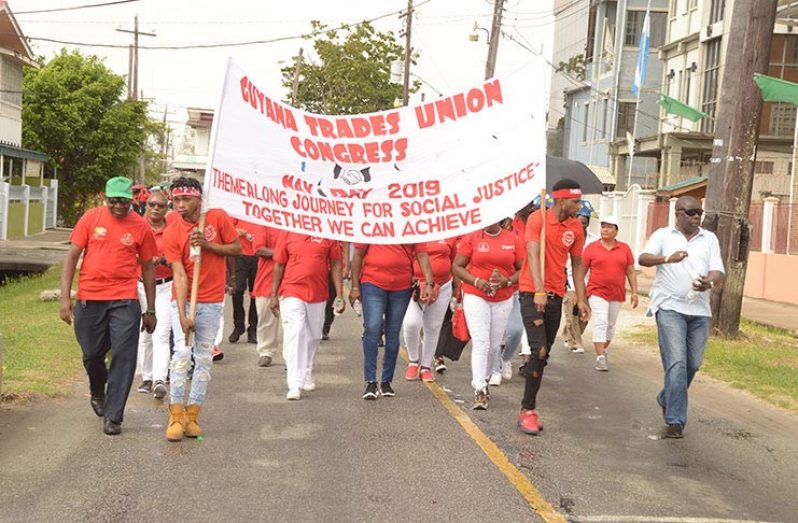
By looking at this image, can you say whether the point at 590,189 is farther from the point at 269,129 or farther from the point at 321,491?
the point at 321,491

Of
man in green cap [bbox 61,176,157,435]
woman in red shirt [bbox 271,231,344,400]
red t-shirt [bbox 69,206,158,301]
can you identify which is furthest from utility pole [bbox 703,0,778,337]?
red t-shirt [bbox 69,206,158,301]

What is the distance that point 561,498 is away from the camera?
6598 mm

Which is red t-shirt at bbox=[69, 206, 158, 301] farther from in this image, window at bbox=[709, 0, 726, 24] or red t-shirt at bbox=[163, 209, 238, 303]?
window at bbox=[709, 0, 726, 24]

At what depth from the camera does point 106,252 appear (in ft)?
26.7

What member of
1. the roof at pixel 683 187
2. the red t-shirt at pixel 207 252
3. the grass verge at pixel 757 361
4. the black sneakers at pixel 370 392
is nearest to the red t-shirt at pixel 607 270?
the grass verge at pixel 757 361

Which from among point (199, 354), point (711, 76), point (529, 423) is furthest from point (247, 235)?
point (711, 76)

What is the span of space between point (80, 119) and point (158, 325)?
130ft

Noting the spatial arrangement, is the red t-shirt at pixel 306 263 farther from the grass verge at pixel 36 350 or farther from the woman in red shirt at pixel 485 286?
the grass verge at pixel 36 350

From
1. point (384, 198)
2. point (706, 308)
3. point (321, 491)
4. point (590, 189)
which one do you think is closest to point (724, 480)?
point (706, 308)

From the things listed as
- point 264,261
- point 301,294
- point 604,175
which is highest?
point 604,175

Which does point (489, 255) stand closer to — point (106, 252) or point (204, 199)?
point (204, 199)

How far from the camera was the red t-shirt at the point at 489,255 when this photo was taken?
984cm

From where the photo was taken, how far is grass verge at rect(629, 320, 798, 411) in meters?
11.8

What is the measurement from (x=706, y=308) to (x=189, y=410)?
13.2ft
